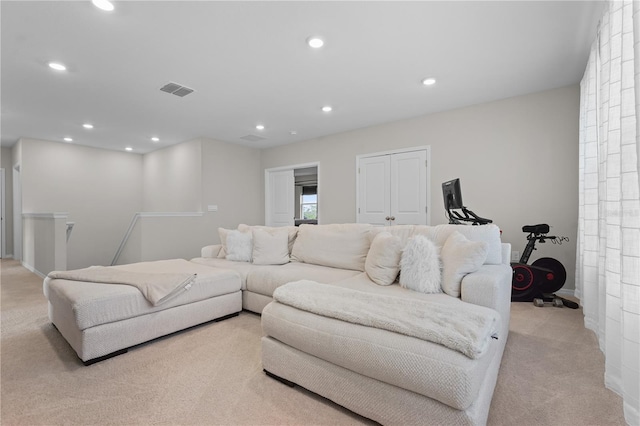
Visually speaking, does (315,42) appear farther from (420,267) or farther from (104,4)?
(420,267)

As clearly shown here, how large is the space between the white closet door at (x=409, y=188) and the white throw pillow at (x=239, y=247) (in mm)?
2432

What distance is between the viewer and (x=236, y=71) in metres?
3.08

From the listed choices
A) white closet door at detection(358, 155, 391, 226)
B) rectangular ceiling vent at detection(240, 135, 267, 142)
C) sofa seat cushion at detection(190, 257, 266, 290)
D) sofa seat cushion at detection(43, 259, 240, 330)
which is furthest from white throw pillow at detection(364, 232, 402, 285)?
rectangular ceiling vent at detection(240, 135, 267, 142)

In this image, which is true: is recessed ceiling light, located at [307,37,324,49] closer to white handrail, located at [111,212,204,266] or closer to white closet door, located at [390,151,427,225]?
white closet door, located at [390,151,427,225]

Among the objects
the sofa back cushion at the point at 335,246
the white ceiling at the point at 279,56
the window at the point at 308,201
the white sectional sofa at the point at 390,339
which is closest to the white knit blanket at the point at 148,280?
the white sectional sofa at the point at 390,339

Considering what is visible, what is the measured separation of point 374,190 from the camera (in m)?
5.06

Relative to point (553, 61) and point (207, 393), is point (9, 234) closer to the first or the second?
point (207, 393)

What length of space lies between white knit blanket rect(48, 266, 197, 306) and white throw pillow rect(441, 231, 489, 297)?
2017 millimetres

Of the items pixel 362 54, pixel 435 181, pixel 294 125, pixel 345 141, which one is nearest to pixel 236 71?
pixel 362 54

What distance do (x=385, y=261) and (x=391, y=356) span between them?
1.16m

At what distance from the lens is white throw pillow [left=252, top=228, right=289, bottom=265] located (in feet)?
11.0

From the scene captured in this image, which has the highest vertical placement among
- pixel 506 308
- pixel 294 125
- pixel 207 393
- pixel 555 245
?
pixel 294 125

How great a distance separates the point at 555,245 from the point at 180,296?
4203 mm

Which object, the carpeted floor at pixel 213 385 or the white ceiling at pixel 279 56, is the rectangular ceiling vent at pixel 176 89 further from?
the carpeted floor at pixel 213 385
